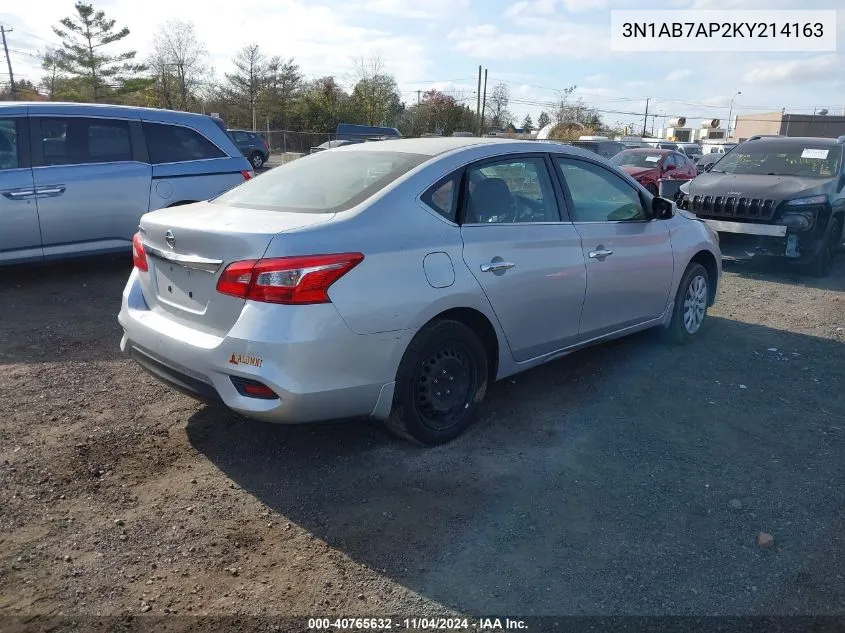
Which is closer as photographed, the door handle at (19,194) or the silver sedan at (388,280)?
the silver sedan at (388,280)

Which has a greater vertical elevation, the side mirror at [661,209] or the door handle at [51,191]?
the side mirror at [661,209]

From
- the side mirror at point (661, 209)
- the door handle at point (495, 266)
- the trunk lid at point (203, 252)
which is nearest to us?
the trunk lid at point (203, 252)

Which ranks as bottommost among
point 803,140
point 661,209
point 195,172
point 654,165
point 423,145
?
point 661,209

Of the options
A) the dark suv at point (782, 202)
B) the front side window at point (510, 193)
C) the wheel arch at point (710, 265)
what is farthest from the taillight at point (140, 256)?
the dark suv at point (782, 202)

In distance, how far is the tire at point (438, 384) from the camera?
3523 millimetres

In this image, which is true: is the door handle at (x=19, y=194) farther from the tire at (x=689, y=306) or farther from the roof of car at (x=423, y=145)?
the tire at (x=689, y=306)

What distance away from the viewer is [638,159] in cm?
1691

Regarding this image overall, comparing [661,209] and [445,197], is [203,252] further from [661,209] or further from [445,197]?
[661,209]

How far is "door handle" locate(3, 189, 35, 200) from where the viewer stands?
20.7ft

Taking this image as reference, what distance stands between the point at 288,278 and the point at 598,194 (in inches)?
102

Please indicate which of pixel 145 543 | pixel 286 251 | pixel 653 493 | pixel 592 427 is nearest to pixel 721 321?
pixel 592 427

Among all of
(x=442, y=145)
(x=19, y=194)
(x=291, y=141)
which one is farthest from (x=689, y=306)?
(x=291, y=141)

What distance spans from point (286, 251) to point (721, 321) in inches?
197

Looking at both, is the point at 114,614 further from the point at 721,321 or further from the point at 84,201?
the point at 721,321
